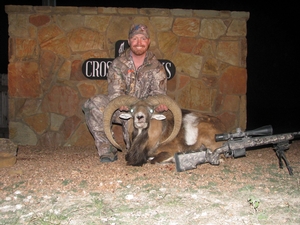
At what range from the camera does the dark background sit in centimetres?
1014

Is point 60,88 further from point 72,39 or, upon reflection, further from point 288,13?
point 288,13

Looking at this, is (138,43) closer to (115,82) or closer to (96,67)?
(115,82)

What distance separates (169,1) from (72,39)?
5389mm

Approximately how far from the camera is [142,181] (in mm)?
4102

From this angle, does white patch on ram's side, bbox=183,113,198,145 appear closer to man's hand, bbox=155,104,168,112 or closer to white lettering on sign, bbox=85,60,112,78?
man's hand, bbox=155,104,168,112

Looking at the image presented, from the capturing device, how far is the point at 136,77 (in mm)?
5711

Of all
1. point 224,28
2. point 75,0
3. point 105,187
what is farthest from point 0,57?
point 105,187

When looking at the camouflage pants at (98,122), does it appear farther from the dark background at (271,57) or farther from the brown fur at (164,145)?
the dark background at (271,57)

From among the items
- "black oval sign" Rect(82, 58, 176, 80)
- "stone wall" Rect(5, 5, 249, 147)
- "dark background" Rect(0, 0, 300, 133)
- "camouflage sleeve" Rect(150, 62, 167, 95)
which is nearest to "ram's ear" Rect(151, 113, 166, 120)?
"camouflage sleeve" Rect(150, 62, 167, 95)

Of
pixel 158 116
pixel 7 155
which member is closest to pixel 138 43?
pixel 158 116

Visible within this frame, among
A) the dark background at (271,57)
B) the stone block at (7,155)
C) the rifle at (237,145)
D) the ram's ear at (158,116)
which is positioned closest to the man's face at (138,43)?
the ram's ear at (158,116)

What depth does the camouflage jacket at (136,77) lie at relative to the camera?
18.4 ft

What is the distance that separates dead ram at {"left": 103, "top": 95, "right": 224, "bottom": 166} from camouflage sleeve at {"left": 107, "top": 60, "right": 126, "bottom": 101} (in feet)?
1.85

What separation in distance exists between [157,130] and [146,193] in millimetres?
1739
